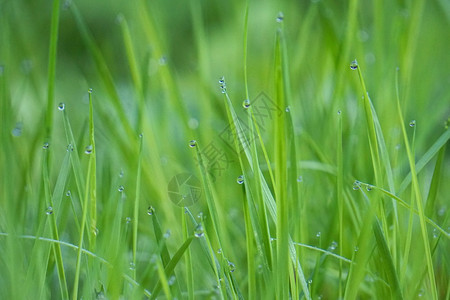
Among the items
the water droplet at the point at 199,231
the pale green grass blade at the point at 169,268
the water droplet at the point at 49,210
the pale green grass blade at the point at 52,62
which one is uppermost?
the pale green grass blade at the point at 52,62

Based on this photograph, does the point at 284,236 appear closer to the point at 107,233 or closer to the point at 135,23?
the point at 107,233

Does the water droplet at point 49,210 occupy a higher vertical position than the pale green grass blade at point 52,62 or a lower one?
lower

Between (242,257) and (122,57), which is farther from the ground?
(122,57)

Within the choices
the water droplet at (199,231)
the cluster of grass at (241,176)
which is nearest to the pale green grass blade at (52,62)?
the cluster of grass at (241,176)

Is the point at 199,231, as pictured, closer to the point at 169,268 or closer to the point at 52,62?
the point at 169,268

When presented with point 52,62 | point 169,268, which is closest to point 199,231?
point 169,268

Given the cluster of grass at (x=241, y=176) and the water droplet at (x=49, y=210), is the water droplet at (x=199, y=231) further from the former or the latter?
the water droplet at (x=49, y=210)

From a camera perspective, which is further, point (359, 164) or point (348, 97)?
point (348, 97)

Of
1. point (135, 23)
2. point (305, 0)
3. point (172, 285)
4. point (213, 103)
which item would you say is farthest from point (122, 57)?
point (172, 285)
